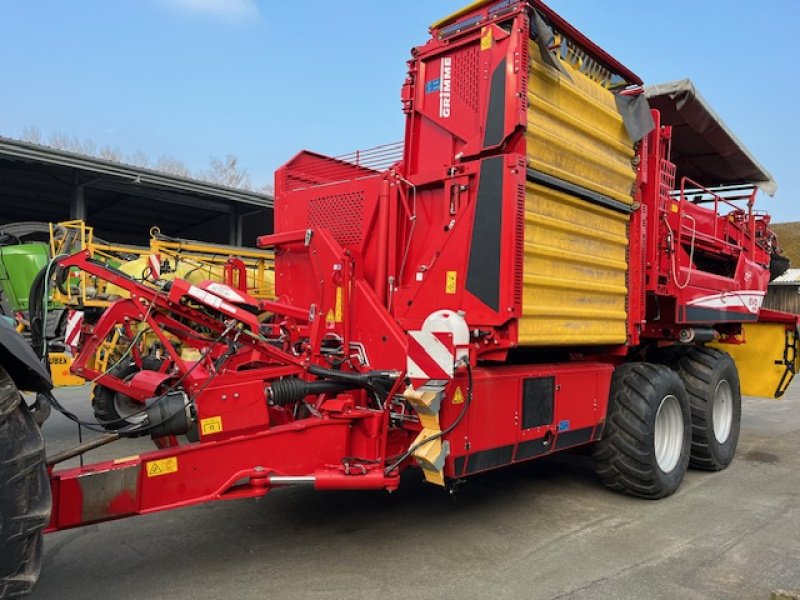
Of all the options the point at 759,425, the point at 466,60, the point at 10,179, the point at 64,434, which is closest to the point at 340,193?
the point at 466,60

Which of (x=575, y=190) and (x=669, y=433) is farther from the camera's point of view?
(x=669, y=433)

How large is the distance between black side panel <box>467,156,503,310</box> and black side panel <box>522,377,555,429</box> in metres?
0.76

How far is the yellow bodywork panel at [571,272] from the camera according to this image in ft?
13.5

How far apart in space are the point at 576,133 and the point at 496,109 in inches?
34.3

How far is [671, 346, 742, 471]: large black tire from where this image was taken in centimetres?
613

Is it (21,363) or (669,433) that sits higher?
(21,363)

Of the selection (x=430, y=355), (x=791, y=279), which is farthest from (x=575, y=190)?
(x=791, y=279)

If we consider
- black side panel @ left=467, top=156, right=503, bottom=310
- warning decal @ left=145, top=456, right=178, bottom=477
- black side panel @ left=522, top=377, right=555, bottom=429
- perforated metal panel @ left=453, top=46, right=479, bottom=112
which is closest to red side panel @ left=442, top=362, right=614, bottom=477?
black side panel @ left=522, top=377, right=555, bottom=429

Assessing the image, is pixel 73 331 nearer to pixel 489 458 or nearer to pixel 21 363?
pixel 21 363

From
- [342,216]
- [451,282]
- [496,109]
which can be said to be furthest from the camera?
[342,216]

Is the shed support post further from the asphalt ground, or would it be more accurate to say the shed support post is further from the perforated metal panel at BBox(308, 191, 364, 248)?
the asphalt ground

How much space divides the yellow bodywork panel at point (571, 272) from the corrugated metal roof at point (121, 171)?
13.6 metres

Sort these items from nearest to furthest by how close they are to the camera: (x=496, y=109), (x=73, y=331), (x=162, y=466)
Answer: (x=162, y=466) < (x=496, y=109) < (x=73, y=331)

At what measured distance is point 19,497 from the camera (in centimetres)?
243
